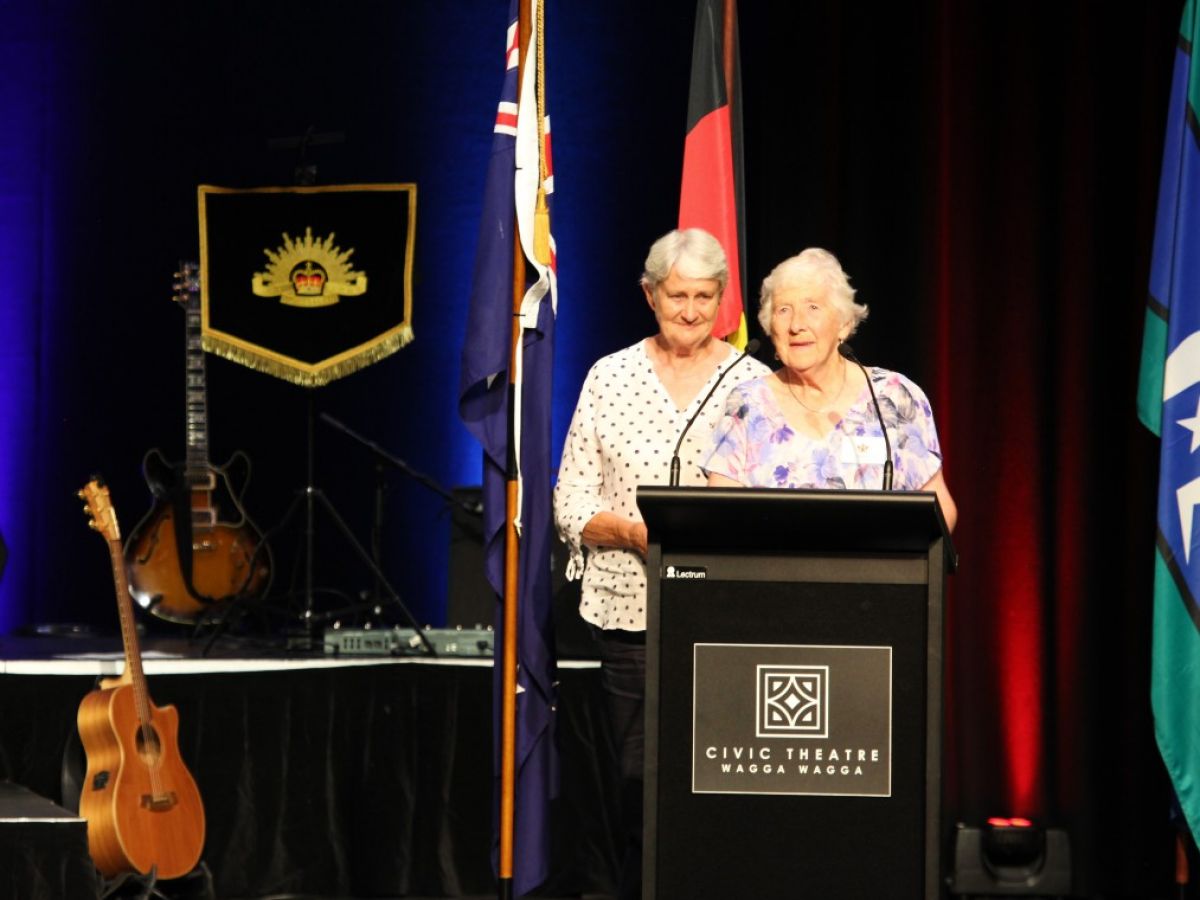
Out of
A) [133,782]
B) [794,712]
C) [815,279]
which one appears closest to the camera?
[794,712]

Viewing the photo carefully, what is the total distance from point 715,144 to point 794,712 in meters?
2.07

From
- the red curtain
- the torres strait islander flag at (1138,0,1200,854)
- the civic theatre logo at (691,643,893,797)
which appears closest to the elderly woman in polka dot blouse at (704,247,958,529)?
the civic theatre logo at (691,643,893,797)

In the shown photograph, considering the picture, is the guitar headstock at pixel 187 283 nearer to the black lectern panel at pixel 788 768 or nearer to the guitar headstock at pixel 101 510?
the guitar headstock at pixel 101 510

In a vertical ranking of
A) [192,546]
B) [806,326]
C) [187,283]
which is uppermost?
[187,283]

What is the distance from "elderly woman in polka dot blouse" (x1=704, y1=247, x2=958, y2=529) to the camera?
120 inches

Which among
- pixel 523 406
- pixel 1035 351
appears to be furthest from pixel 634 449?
pixel 1035 351

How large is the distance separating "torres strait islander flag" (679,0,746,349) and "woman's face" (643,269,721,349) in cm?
69

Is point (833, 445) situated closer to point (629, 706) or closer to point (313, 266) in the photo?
point (629, 706)

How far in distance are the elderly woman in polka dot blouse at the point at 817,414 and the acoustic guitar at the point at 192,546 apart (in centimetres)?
287

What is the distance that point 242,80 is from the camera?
21.6ft

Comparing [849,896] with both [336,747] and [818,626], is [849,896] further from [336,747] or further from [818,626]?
[336,747]

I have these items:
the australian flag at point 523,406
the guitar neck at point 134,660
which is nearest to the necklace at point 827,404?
the australian flag at point 523,406

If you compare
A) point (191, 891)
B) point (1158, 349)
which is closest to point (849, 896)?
point (1158, 349)

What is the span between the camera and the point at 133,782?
4641mm
